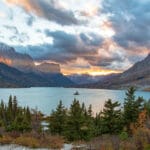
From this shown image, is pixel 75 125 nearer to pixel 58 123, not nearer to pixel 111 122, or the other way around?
pixel 111 122

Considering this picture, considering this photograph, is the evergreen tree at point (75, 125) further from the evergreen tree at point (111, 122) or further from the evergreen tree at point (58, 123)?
the evergreen tree at point (58, 123)

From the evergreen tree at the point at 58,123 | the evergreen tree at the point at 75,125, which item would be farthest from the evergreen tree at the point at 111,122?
the evergreen tree at the point at 58,123

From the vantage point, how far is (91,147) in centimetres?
2525

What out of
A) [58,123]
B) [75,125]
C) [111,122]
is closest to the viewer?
[111,122]

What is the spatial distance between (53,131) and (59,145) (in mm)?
27747

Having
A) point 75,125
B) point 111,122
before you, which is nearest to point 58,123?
point 75,125

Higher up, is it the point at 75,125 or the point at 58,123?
the point at 75,125

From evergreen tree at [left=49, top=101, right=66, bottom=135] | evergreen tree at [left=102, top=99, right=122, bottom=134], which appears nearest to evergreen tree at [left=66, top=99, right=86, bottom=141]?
evergreen tree at [left=102, top=99, right=122, bottom=134]

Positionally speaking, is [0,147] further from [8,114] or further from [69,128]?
[8,114]

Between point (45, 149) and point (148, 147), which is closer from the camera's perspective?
point (148, 147)

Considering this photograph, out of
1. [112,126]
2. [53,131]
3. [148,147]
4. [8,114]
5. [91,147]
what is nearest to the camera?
[148,147]

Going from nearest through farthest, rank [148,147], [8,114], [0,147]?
[148,147], [0,147], [8,114]

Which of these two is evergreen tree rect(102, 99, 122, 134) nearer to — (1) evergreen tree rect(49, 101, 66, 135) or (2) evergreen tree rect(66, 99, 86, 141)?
(2) evergreen tree rect(66, 99, 86, 141)

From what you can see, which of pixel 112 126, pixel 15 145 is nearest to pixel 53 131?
pixel 112 126
